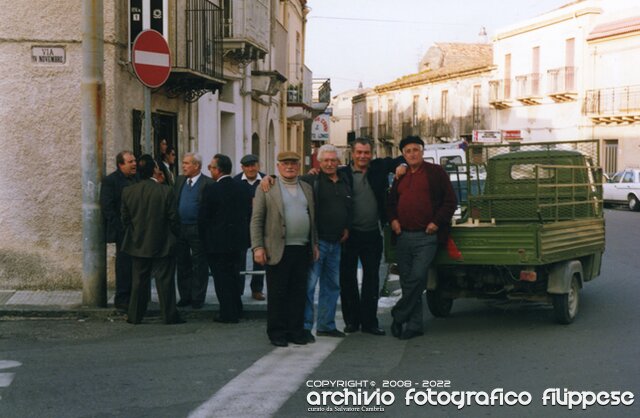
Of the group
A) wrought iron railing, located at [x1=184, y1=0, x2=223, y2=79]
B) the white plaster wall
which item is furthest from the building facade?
the white plaster wall

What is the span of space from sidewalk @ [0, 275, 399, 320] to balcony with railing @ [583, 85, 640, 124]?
33302 millimetres

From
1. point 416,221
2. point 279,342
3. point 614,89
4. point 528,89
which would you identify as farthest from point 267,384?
point 528,89

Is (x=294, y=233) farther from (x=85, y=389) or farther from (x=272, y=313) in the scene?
(x=85, y=389)

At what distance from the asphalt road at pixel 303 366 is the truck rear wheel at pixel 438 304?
0.41 feet

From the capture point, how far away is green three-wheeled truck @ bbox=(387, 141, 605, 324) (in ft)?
29.1

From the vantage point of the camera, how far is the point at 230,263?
387 inches

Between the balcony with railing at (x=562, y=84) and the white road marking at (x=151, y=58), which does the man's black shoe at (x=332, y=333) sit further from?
the balcony with railing at (x=562, y=84)

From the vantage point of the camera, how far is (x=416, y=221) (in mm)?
8695

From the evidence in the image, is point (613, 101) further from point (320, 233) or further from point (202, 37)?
point (320, 233)

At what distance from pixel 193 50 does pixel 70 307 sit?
578 centimetres

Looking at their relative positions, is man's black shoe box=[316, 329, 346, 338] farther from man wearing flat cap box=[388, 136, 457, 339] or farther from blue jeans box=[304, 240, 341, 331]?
man wearing flat cap box=[388, 136, 457, 339]

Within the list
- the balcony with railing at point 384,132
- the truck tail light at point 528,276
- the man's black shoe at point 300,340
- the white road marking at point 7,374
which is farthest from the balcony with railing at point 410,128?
the white road marking at point 7,374

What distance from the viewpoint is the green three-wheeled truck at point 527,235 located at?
8875mm

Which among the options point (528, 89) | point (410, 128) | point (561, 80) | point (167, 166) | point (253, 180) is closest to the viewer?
point (253, 180)
